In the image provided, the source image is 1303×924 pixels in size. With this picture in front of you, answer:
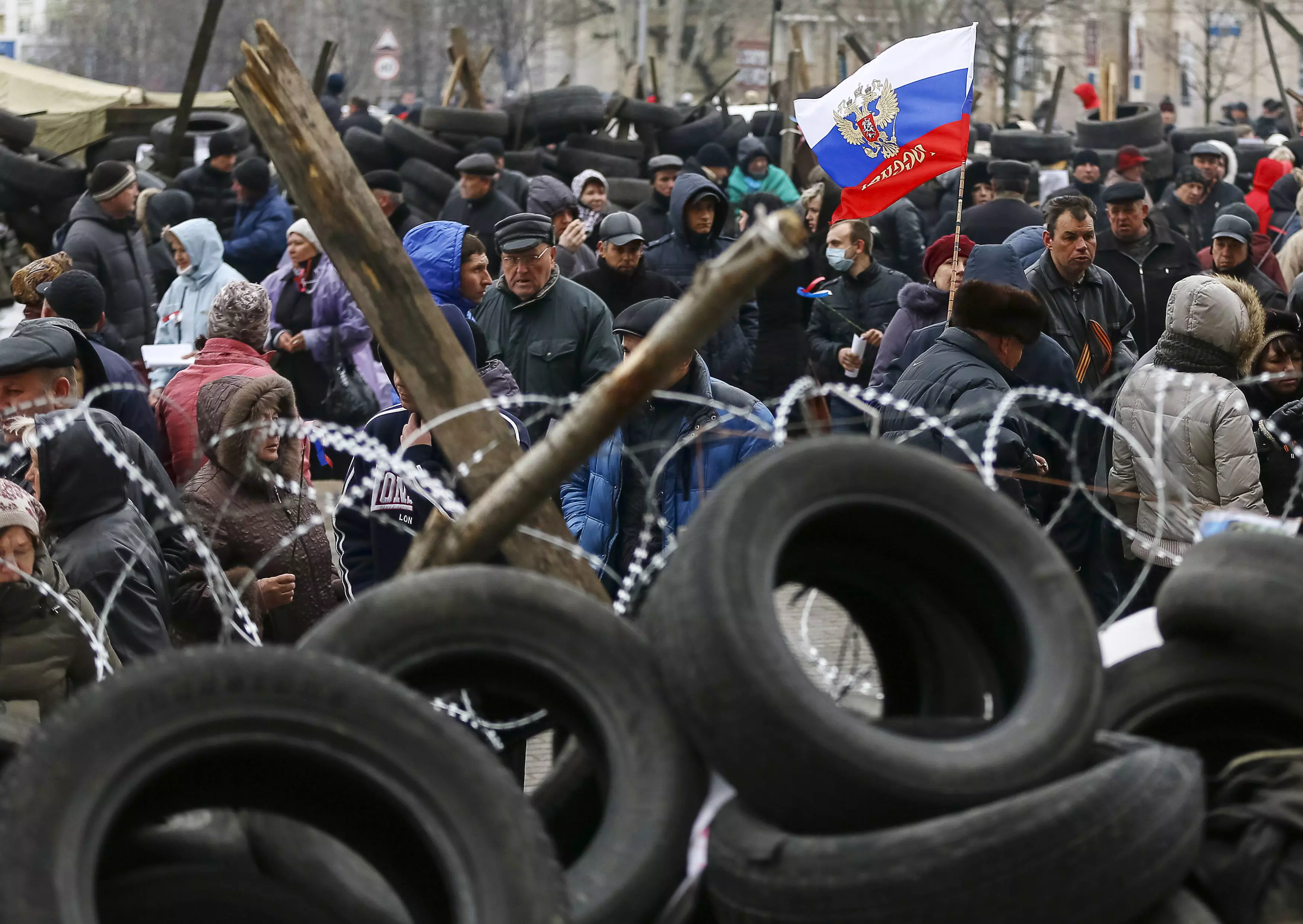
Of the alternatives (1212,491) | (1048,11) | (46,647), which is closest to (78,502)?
(46,647)

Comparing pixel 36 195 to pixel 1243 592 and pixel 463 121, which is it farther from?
pixel 1243 592

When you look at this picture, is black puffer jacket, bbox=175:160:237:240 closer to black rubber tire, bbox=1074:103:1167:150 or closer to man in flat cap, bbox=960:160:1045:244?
man in flat cap, bbox=960:160:1045:244

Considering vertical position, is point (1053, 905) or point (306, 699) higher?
point (306, 699)


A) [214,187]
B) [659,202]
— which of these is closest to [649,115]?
[659,202]

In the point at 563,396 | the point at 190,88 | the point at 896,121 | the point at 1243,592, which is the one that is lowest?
the point at 563,396

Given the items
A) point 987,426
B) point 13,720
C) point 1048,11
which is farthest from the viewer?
point 1048,11

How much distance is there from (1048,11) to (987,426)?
149ft

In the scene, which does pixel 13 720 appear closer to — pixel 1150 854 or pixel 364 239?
pixel 364 239

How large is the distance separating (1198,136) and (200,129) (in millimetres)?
12345

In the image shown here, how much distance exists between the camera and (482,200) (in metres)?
12.8

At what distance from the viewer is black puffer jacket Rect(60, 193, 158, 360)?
33.2 feet

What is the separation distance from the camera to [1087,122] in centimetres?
2073

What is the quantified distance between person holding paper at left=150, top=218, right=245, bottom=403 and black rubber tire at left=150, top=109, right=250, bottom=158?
5.71 m

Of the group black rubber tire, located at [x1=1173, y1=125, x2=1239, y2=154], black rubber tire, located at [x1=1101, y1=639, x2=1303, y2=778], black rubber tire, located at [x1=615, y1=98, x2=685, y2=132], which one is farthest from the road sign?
black rubber tire, located at [x1=1101, y1=639, x2=1303, y2=778]
